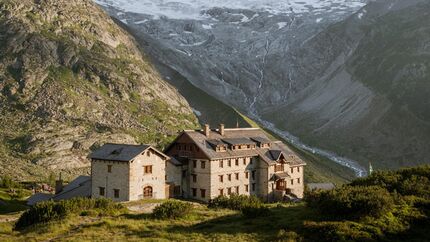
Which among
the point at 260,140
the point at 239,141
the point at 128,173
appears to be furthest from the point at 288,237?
the point at 260,140

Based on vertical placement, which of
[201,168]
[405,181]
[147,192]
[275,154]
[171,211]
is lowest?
[171,211]

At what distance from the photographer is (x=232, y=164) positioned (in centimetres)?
8000

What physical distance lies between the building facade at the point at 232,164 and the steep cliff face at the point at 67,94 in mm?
53581

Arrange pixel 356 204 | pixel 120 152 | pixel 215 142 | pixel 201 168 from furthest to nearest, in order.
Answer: pixel 215 142 < pixel 201 168 < pixel 120 152 < pixel 356 204

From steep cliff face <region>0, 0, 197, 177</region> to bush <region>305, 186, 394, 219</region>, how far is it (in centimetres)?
9057

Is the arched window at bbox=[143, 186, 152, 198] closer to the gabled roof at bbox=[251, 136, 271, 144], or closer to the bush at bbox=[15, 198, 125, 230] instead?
the bush at bbox=[15, 198, 125, 230]

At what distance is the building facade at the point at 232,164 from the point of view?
77688 mm

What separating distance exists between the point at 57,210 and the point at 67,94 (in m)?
110

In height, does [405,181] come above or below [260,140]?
below

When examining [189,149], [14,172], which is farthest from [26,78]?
[189,149]

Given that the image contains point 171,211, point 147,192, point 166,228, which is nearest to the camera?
point 166,228

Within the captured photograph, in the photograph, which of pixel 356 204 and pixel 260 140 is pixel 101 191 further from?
pixel 356 204

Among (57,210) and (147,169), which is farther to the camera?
(147,169)

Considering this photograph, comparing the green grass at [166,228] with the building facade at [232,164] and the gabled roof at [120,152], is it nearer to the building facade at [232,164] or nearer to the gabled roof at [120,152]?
the gabled roof at [120,152]
